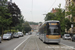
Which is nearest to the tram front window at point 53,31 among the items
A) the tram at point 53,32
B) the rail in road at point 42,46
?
the tram at point 53,32

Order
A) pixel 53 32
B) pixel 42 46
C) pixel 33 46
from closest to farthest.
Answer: pixel 42 46 < pixel 33 46 < pixel 53 32

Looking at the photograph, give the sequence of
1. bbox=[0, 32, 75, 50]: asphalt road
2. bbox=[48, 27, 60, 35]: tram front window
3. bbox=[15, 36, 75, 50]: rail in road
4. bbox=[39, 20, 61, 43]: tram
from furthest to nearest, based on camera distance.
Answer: bbox=[48, 27, 60, 35]: tram front window
bbox=[39, 20, 61, 43]: tram
bbox=[0, 32, 75, 50]: asphalt road
bbox=[15, 36, 75, 50]: rail in road

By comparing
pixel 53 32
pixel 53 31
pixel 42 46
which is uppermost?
pixel 53 31

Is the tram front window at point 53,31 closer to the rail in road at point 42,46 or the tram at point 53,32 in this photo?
the tram at point 53,32

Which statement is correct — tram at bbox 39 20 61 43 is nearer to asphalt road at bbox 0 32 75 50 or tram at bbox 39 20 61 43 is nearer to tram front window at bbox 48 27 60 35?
tram front window at bbox 48 27 60 35

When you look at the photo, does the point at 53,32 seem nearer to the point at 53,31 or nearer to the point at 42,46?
the point at 53,31

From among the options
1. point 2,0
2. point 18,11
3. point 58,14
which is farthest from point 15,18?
point 58,14

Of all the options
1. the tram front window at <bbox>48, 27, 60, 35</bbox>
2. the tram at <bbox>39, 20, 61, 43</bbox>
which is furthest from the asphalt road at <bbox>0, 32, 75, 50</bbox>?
the tram front window at <bbox>48, 27, 60, 35</bbox>

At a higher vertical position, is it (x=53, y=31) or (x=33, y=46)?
(x=53, y=31)

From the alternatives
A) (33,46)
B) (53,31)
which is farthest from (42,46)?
(53,31)

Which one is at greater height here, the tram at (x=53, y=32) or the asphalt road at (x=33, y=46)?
the tram at (x=53, y=32)

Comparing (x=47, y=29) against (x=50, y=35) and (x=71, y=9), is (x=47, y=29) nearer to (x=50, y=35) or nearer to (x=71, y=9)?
(x=50, y=35)

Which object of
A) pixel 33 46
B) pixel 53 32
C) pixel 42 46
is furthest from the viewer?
pixel 53 32

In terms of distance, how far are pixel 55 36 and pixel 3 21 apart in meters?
14.8
